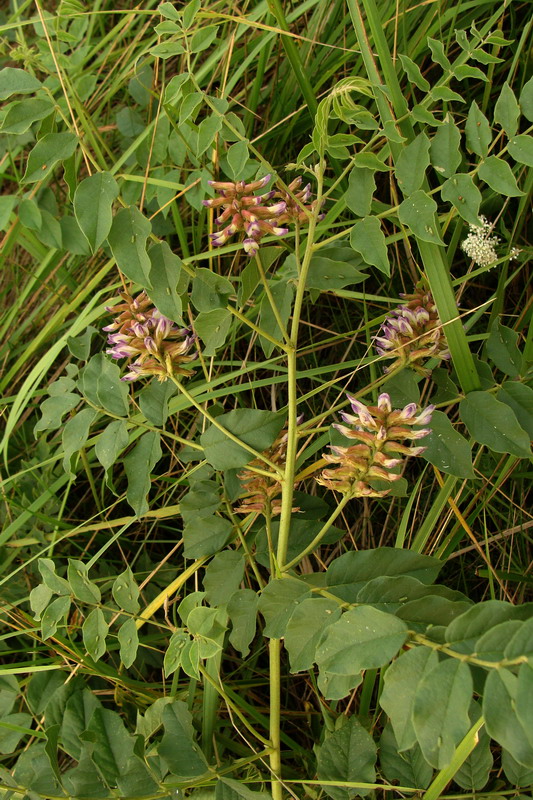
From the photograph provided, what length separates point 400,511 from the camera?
168 centimetres

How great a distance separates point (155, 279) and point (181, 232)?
2.30ft

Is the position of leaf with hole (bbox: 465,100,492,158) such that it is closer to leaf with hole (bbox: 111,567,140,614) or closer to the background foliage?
the background foliage

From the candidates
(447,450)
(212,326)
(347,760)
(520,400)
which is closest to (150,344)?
(212,326)

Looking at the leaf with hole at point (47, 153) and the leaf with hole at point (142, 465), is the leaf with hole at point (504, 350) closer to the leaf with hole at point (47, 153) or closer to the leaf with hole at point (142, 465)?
the leaf with hole at point (142, 465)

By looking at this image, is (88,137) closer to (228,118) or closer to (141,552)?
(228,118)

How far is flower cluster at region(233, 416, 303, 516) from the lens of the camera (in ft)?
4.23

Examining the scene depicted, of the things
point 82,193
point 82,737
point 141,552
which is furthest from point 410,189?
point 141,552

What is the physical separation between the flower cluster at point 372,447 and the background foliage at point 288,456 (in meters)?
0.10

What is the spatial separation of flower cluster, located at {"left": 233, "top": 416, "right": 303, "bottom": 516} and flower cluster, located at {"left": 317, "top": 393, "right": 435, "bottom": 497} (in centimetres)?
19

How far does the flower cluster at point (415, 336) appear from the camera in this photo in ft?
4.23

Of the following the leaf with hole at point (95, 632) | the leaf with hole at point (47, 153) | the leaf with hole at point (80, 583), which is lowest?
the leaf with hole at point (95, 632)

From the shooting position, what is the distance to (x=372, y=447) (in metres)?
1.09

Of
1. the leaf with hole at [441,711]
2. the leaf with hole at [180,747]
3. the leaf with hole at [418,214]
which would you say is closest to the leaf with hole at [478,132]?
the leaf with hole at [418,214]

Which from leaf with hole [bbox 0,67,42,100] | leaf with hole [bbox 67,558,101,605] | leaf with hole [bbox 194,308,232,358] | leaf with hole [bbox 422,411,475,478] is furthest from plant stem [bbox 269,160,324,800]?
leaf with hole [bbox 0,67,42,100]
